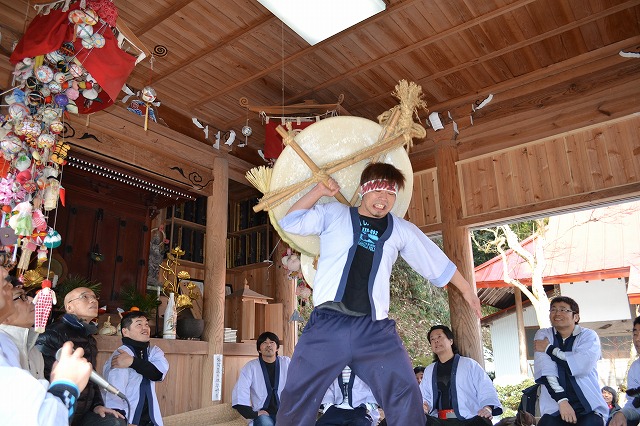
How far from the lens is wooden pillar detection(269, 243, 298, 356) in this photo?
20.9 feet

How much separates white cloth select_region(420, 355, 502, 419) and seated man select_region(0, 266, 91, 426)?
11.6ft

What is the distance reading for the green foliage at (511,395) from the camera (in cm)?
938

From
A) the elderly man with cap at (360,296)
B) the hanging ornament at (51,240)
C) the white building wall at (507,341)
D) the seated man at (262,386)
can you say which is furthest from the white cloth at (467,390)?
the white building wall at (507,341)

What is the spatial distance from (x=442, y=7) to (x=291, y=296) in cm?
399

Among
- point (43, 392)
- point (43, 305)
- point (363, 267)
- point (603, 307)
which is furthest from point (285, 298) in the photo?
point (603, 307)

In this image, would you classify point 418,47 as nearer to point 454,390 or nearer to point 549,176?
point 549,176

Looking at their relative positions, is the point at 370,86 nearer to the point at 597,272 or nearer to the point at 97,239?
the point at 97,239

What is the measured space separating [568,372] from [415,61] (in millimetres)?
3155

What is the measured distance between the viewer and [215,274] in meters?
5.71

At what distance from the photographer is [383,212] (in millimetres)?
2582

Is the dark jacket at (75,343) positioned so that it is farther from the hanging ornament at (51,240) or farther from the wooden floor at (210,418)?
the wooden floor at (210,418)

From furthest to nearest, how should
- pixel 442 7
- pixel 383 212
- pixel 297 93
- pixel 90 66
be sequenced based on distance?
pixel 297 93, pixel 442 7, pixel 90 66, pixel 383 212

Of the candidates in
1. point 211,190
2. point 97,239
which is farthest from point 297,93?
point 97,239

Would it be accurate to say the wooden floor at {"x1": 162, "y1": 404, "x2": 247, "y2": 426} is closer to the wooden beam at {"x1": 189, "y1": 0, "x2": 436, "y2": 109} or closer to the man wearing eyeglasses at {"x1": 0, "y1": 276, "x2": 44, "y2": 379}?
the man wearing eyeglasses at {"x1": 0, "y1": 276, "x2": 44, "y2": 379}
